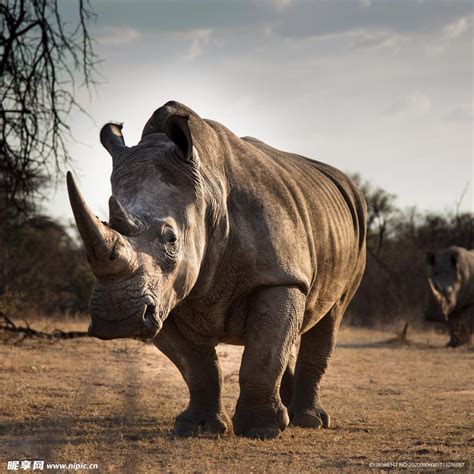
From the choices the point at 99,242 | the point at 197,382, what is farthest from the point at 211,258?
the point at 99,242

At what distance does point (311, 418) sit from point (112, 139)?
240 centimetres

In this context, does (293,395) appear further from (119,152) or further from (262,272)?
(119,152)

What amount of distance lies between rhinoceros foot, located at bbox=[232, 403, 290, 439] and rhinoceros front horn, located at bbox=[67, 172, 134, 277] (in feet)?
5.08

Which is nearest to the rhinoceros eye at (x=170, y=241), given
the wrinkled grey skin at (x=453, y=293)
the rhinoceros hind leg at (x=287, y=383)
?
the rhinoceros hind leg at (x=287, y=383)

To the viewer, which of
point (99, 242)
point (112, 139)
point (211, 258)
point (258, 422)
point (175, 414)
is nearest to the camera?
point (99, 242)

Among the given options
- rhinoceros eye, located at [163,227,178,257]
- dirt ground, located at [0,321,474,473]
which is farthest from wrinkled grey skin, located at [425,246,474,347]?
rhinoceros eye, located at [163,227,178,257]

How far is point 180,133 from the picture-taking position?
5402mm

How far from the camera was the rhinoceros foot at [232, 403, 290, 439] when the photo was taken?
18.5ft

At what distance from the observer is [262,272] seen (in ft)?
18.5

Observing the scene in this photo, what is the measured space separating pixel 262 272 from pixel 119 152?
3.62ft

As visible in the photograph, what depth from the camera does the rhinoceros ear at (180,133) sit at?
17.5 ft

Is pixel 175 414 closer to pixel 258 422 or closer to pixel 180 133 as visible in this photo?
pixel 258 422

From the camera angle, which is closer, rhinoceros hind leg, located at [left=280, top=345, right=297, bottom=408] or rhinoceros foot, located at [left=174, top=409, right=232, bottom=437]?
rhinoceros foot, located at [left=174, top=409, right=232, bottom=437]

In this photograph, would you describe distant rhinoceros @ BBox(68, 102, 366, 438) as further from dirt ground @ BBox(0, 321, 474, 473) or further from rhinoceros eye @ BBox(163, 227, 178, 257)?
dirt ground @ BBox(0, 321, 474, 473)
